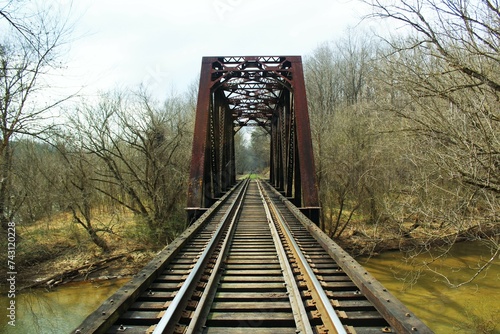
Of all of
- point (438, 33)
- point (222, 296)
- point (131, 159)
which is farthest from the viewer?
point (131, 159)

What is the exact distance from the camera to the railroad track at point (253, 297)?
273 centimetres

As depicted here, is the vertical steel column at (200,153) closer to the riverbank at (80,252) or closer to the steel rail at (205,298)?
the steel rail at (205,298)

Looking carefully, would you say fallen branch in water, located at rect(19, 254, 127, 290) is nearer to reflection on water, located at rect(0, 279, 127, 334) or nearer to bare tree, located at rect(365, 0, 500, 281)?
reflection on water, located at rect(0, 279, 127, 334)

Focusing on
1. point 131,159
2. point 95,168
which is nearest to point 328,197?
point 131,159

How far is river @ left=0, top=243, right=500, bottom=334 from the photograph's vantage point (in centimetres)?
796

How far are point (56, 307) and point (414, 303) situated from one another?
978 cm

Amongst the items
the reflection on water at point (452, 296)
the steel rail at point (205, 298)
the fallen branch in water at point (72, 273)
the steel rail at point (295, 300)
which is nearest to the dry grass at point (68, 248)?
the fallen branch in water at point (72, 273)

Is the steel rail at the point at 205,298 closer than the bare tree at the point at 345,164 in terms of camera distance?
Yes

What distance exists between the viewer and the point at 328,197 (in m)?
16.3

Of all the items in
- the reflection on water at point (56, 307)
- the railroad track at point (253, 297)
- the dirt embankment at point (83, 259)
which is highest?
the railroad track at point (253, 297)

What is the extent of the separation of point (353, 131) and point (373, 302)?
1267 centimetres

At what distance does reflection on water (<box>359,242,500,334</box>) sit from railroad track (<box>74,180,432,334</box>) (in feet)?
11.2

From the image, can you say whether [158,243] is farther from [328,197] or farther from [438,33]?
[438,33]

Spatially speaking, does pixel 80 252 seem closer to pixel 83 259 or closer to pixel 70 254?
pixel 70 254
